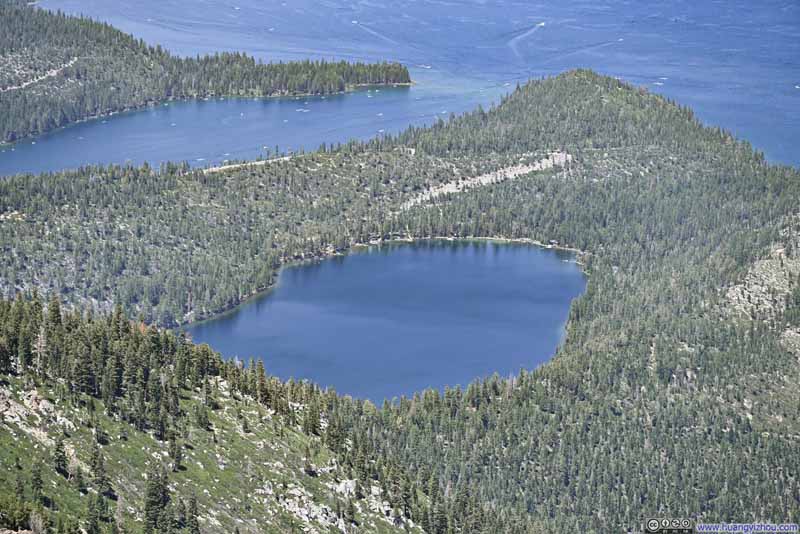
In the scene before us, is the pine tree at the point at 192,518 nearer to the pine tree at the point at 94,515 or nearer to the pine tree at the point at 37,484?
the pine tree at the point at 94,515

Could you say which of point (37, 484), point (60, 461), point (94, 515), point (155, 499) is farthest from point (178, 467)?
point (37, 484)

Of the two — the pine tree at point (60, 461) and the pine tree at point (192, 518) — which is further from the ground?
the pine tree at point (60, 461)

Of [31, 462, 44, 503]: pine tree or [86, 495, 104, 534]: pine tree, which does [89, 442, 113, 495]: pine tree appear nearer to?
[86, 495, 104, 534]: pine tree

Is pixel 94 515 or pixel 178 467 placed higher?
pixel 94 515

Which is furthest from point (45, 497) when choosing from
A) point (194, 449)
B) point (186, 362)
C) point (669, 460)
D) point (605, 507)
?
point (669, 460)

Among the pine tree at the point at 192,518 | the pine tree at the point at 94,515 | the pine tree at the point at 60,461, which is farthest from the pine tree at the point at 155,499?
the pine tree at the point at 60,461

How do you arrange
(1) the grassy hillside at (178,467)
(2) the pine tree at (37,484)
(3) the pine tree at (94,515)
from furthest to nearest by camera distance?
(1) the grassy hillside at (178,467) → (3) the pine tree at (94,515) → (2) the pine tree at (37,484)

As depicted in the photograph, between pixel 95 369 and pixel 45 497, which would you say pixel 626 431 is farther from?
pixel 45 497

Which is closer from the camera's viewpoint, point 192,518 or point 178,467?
point 192,518

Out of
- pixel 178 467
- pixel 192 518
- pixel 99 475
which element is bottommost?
pixel 192 518

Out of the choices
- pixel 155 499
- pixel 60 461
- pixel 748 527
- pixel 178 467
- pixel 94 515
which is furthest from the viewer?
pixel 748 527

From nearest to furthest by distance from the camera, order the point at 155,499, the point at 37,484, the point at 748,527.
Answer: the point at 37,484 < the point at 155,499 < the point at 748,527

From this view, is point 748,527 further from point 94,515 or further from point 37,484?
point 37,484
